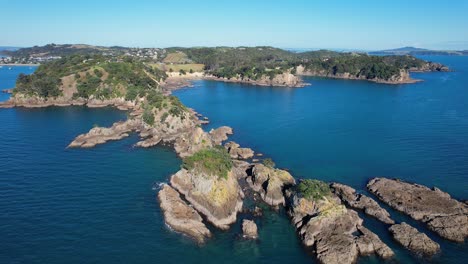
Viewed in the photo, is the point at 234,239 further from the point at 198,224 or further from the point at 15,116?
the point at 15,116

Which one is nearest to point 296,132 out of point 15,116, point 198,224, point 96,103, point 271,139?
point 271,139

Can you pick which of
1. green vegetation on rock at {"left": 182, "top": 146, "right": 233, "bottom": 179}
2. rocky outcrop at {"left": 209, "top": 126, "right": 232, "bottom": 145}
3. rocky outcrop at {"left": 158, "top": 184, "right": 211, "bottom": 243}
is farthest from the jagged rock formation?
rocky outcrop at {"left": 158, "top": 184, "right": 211, "bottom": 243}

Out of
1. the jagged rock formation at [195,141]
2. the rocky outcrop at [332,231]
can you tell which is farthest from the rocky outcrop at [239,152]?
the rocky outcrop at [332,231]

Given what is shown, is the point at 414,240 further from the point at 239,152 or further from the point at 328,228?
the point at 239,152

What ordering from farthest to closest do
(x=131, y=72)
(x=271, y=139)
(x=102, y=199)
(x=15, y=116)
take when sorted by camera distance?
(x=131, y=72) < (x=15, y=116) < (x=271, y=139) < (x=102, y=199)

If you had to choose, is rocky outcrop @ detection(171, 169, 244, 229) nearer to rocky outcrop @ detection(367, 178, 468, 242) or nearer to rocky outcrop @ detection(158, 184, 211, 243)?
rocky outcrop @ detection(158, 184, 211, 243)

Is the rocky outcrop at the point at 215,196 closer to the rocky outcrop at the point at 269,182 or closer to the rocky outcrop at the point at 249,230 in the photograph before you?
the rocky outcrop at the point at 249,230

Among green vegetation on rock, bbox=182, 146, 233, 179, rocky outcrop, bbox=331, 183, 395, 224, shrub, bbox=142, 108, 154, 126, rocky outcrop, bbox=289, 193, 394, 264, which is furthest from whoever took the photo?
shrub, bbox=142, 108, 154, 126

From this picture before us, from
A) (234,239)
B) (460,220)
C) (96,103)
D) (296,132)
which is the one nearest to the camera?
(234,239)
